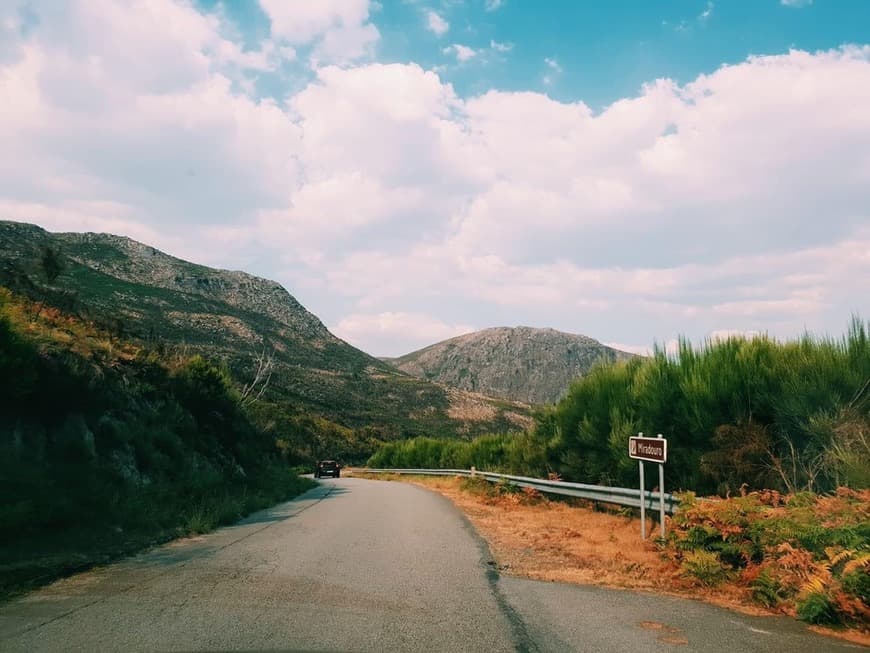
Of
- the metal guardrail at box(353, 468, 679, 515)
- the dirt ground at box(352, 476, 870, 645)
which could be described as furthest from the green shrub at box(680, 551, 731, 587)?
the metal guardrail at box(353, 468, 679, 515)

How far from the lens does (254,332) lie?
325 ft

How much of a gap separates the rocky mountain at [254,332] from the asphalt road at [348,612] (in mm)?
54182

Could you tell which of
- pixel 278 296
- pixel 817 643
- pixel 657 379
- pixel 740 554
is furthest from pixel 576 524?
pixel 278 296

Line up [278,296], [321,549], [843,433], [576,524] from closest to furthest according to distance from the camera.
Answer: [843,433]
[321,549]
[576,524]
[278,296]

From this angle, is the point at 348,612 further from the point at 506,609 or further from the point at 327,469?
the point at 327,469

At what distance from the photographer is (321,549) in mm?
9391

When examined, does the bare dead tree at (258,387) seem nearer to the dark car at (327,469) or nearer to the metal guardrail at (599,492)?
the dark car at (327,469)

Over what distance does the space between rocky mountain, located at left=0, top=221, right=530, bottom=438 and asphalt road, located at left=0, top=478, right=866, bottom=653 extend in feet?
178

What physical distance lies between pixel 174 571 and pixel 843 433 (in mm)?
9550

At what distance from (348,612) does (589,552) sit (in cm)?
547

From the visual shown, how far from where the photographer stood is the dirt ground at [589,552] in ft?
23.5

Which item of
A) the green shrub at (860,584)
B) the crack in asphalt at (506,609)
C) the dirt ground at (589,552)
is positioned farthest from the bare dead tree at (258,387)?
the green shrub at (860,584)

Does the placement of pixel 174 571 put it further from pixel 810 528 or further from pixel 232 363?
pixel 232 363

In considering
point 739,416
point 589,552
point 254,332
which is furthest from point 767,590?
point 254,332
